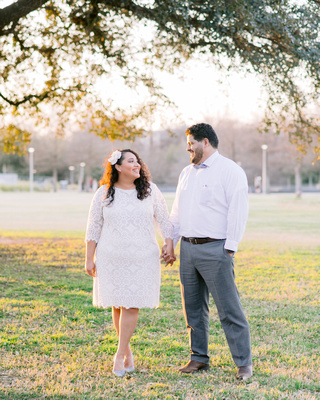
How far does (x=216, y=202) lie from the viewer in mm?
4246

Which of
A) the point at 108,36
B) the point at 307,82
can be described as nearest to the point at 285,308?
the point at 307,82

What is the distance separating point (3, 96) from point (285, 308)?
9.40 metres

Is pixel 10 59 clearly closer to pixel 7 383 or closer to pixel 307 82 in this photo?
pixel 307 82

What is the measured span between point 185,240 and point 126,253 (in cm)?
52

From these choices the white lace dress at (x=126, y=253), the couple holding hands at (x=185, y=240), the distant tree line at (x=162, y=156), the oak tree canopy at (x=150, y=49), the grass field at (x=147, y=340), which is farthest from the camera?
the distant tree line at (x=162, y=156)

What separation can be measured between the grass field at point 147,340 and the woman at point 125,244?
1.49 feet

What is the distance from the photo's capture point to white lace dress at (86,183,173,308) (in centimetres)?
437

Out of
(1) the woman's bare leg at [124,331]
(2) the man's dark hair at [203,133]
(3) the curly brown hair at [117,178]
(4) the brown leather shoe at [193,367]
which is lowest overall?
(4) the brown leather shoe at [193,367]

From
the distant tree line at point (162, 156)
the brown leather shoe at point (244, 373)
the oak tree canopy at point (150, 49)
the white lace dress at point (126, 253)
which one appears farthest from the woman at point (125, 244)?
the distant tree line at point (162, 156)

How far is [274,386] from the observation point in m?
4.18

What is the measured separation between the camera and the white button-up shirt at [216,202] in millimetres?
4137

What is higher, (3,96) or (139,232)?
(3,96)

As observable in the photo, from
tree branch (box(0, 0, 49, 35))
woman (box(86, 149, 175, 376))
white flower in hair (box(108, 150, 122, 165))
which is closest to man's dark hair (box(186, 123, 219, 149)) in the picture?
woman (box(86, 149, 175, 376))

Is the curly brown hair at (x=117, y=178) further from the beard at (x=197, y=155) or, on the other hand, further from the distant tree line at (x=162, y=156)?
the distant tree line at (x=162, y=156)
